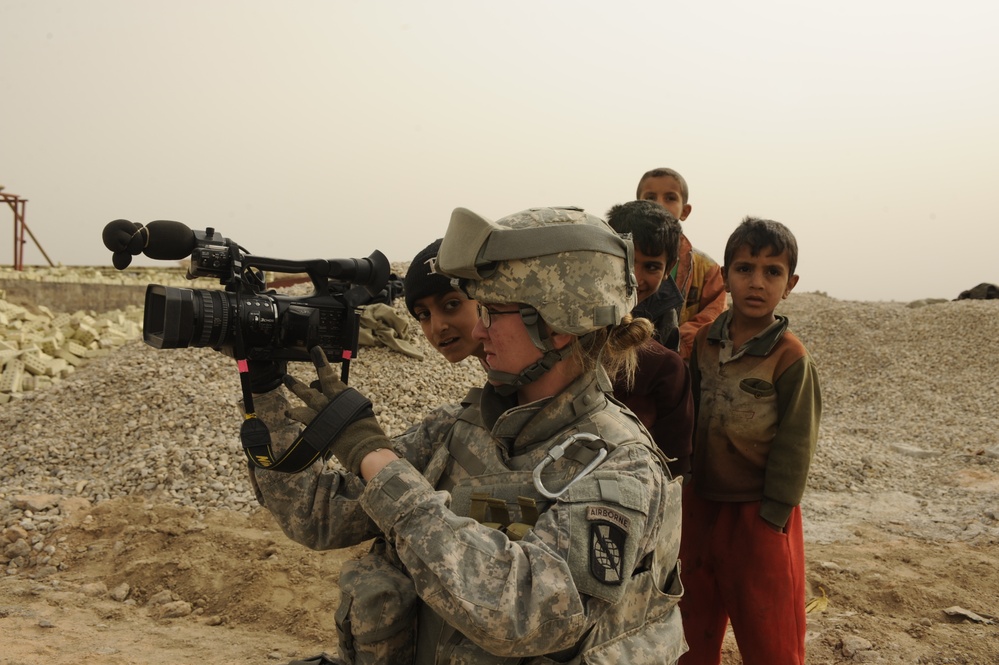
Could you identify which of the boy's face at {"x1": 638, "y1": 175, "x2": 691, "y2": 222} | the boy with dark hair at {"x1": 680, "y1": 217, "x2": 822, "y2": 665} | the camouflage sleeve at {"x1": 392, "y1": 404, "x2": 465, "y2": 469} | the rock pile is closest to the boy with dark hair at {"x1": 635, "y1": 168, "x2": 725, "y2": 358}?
the boy with dark hair at {"x1": 680, "y1": 217, "x2": 822, "y2": 665}

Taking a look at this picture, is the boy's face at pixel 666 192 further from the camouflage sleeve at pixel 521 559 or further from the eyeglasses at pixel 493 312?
the camouflage sleeve at pixel 521 559

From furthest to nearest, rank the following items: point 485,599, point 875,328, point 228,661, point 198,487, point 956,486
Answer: point 875,328, point 956,486, point 198,487, point 228,661, point 485,599

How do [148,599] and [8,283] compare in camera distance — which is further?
[8,283]

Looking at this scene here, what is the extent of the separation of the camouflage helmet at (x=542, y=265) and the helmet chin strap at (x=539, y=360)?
33 millimetres

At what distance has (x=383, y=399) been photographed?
26.6 feet

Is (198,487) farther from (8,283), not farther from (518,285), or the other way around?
(8,283)

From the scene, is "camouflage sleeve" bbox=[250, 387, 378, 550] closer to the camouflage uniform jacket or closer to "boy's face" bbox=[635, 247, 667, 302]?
the camouflage uniform jacket

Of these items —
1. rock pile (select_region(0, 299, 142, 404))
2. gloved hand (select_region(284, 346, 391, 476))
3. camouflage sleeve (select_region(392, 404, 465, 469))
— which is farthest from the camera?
rock pile (select_region(0, 299, 142, 404))

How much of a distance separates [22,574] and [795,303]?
587 inches

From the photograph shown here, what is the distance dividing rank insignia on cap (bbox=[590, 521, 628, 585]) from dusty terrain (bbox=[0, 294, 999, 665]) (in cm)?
321

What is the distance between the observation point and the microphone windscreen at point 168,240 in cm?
205

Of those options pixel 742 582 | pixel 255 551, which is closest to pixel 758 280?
pixel 742 582

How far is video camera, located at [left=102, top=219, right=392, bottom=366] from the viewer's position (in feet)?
6.52

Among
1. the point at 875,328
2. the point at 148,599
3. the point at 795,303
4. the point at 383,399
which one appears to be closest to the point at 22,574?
the point at 148,599
